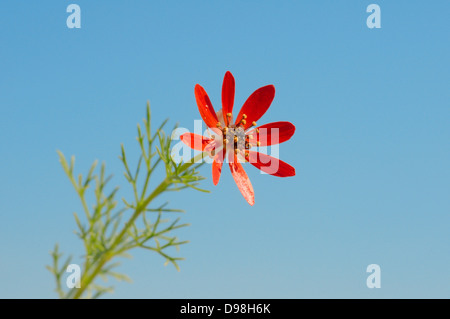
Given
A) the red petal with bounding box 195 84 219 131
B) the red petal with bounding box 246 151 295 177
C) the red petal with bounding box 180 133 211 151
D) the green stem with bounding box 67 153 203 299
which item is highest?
the red petal with bounding box 195 84 219 131

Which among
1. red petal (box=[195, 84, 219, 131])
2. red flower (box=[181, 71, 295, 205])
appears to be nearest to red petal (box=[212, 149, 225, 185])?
red flower (box=[181, 71, 295, 205])

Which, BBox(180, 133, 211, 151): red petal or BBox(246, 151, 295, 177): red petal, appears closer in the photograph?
BBox(180, 133, 211, 151): red petal

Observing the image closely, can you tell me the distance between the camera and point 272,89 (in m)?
1.72

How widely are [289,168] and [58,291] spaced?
1110 millimetres

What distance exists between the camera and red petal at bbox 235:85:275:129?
1.73 metres

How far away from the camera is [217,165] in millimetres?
1558

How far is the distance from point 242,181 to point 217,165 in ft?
0.42

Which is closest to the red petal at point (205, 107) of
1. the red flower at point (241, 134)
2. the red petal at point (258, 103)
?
the red flower at point (241, 134)

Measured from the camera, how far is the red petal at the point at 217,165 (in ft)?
4.85

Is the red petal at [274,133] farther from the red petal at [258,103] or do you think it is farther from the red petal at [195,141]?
the red petal at [195,141]

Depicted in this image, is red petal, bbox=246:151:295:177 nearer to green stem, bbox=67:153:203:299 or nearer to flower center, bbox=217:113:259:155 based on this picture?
flower center, bbox=217:113:259:155

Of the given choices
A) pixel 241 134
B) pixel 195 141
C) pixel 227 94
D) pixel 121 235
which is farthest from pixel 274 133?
pixel 121 235
